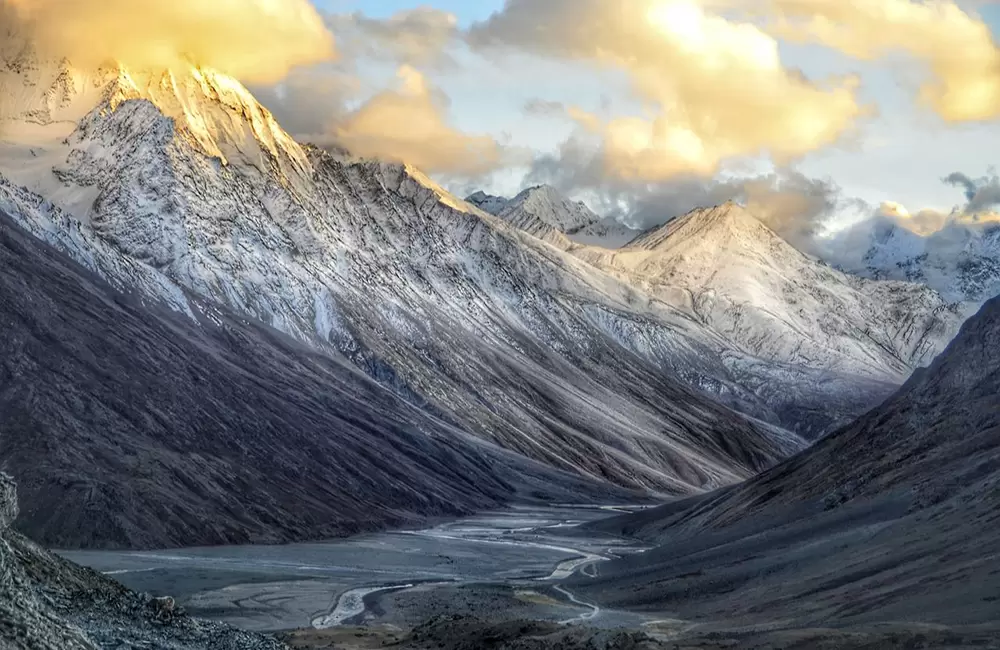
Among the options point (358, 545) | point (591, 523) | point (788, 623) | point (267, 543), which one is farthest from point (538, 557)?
point (788, 623)

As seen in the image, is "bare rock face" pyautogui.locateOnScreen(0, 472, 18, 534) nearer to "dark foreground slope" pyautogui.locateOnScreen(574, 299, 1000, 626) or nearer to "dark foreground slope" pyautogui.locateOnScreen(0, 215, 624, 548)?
"dark foreground slope" pyautogui.locateOnScreen(574, 299, 1000, 626)

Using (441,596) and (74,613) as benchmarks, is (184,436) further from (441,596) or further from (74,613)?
(74,613)

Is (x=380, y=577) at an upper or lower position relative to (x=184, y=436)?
lower

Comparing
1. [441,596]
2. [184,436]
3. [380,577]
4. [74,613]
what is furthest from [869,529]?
[184,436]

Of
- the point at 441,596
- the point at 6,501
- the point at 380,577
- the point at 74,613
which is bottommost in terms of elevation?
the point at 74,613

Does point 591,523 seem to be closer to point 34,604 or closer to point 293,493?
point 293,493

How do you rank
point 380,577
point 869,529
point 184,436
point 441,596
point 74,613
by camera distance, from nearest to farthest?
1. point 74,613
2. point 869,529
3. point 441,596
4. point 380,577
5. point 184,436
